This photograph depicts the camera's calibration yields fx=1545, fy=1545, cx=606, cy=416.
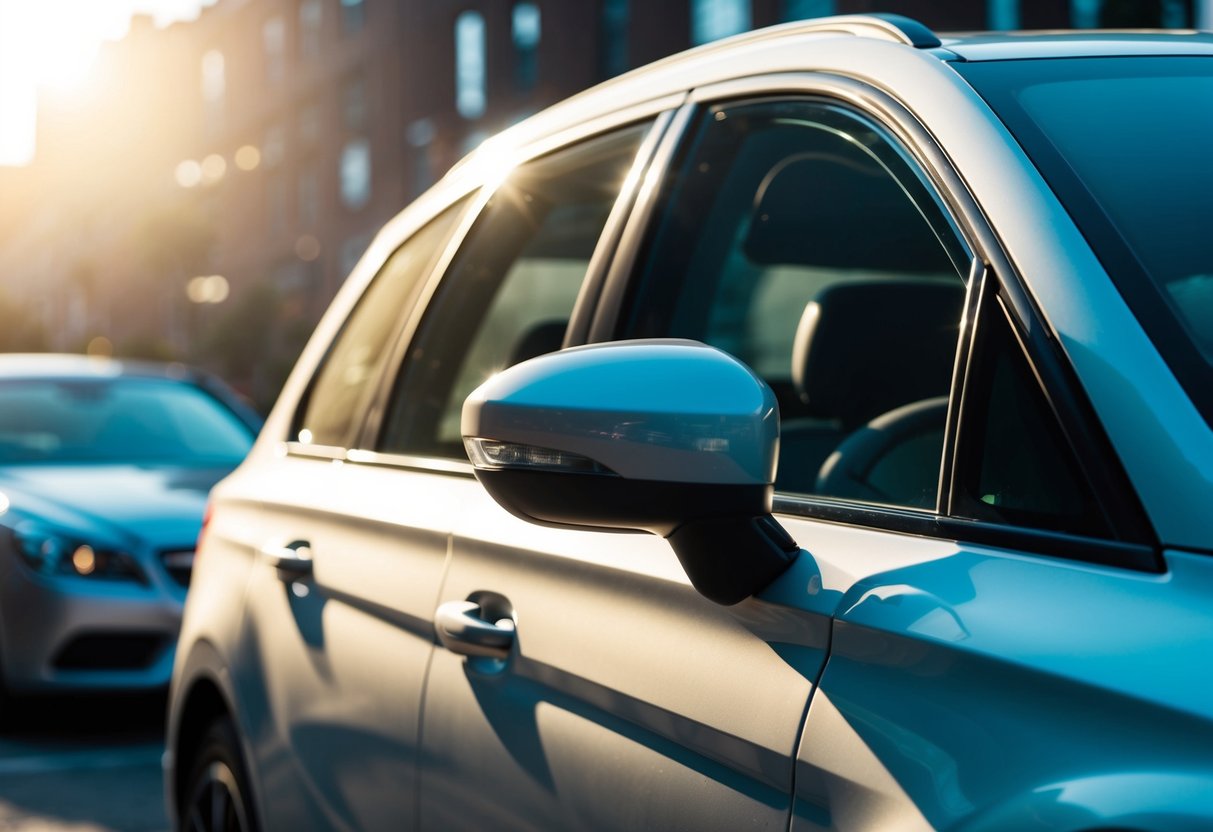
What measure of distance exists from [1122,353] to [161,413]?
694 cm

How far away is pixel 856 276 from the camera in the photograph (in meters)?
4.11

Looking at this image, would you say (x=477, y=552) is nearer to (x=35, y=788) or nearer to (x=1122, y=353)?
(x=1122, y=353)

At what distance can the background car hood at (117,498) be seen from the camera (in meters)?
6.16

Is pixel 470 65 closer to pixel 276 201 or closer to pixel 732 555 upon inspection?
pixel 276 201

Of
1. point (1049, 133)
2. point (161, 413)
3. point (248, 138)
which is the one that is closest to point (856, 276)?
point (1049, 133)

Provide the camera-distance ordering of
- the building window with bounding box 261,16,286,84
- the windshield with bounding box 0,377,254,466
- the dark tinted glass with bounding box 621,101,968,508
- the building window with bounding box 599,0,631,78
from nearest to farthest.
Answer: the dark tinted glass with bounding box 621,101,968,508
the windshield with bounding box 0,377,254,466
the building window with bounding box 599,0,631,78
the building window with bounding box 261,16,286,84

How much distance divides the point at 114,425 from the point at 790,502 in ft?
21.1

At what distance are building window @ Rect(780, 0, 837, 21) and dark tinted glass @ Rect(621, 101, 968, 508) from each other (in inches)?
762

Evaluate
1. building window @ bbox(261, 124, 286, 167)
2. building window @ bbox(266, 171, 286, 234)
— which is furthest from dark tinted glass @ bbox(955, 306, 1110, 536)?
building window @ bbox(266, 171, 286, 234)

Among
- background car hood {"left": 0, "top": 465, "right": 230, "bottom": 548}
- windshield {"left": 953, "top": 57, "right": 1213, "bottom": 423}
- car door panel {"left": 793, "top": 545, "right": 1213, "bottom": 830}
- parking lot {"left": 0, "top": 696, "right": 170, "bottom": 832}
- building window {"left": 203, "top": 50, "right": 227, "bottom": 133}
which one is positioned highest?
building window {"left": 203, "top": 50, "right": 227, "bottom": 133}

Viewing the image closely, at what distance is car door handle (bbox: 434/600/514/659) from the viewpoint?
1.94 meters

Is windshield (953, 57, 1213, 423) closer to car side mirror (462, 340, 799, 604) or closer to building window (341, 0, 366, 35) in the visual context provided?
car side mirror (462, 340, 799, 604)

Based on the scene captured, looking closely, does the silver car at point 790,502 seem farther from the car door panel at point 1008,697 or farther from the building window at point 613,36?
the building window at point 613,36

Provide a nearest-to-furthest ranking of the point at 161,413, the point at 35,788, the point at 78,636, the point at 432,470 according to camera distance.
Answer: the point at 432,470 → the point at 35,788 → the point at 78,636 → the point at 161,413
